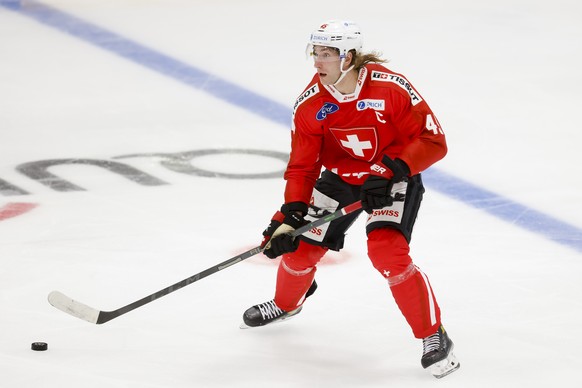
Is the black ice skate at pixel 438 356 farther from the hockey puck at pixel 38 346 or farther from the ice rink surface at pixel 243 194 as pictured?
the hockey puck at pixel 38 346

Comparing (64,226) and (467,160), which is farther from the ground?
(467,160)

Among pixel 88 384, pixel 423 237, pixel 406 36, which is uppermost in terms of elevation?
pixel 406 36

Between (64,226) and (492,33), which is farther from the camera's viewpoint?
(492,33)

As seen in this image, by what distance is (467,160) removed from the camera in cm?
673

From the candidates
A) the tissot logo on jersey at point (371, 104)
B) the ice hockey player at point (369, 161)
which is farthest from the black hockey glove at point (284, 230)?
the tissot logo on jersey at point (371, 104)

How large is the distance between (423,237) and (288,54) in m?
3.21

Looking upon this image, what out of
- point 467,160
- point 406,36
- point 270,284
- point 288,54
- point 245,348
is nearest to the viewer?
point 245,348

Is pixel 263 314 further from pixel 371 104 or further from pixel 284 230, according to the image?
pixel 371 104

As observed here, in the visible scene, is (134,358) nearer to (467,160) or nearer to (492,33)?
(467,160)

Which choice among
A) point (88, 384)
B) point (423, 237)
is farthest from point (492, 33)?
point (88, 384)

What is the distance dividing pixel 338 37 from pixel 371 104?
9.9 inches

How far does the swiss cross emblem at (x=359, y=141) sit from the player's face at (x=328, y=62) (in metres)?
0.19

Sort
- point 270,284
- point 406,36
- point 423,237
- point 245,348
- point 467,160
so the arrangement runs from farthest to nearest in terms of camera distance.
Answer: point 406,36
point 467,160
point 423,237
point 270,284
point 245,348

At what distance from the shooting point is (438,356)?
4211mm
